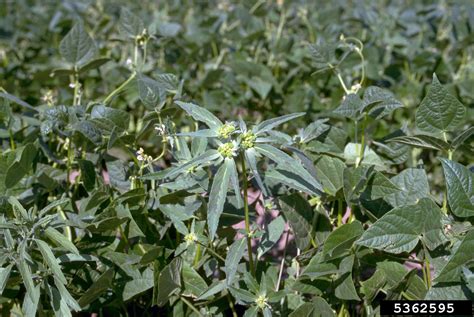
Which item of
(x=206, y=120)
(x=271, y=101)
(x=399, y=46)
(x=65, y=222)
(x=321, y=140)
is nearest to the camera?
(x=206, y=120)

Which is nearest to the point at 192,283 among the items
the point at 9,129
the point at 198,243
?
the point at 198,243

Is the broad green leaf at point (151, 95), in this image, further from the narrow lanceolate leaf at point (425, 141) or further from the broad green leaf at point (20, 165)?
the narrow lanceolate leaf at point (425, 141)

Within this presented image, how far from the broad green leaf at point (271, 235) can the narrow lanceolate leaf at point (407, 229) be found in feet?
0.79

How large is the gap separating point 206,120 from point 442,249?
1.60 ft

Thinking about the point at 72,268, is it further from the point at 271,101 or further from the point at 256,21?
the point at 256,21

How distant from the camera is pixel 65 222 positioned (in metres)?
1.23

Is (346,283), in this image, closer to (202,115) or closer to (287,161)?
(287,161)

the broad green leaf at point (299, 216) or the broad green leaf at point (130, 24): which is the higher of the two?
the broad green leaf at point (130, 24)

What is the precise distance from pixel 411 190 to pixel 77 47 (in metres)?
0.91

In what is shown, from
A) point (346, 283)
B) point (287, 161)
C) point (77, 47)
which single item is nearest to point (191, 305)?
point (346, 283)

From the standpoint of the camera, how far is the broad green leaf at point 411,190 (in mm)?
1282

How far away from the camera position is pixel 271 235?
1328mm

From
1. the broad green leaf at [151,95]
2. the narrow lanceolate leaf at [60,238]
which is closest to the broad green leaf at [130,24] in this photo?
the broad green leaf at [151,95]

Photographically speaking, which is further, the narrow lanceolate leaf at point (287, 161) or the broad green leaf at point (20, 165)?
the broad green leaf at point (20, 165)
